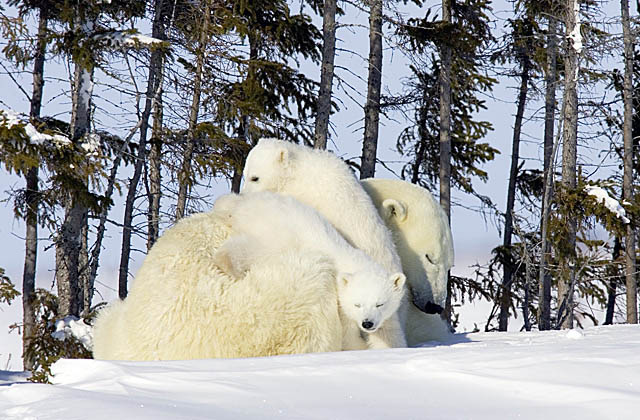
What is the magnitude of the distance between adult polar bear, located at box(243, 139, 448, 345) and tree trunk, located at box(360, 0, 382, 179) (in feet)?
29.9

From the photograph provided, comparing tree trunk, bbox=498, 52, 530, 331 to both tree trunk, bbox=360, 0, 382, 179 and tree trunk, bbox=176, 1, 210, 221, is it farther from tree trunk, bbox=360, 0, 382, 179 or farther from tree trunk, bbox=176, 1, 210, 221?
tree trunk, bbox=176, 1, 210, 221

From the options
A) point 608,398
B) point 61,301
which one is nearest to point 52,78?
point 61,301

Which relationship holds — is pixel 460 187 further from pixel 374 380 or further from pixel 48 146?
pixel 374 380

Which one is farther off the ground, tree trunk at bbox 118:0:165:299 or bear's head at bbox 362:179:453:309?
tree trunk at bbox 118:0:165:299

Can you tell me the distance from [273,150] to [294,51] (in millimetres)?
11122

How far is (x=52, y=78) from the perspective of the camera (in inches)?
554

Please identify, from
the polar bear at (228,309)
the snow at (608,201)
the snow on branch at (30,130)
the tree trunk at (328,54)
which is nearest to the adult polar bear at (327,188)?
the polar bear at (228,309)

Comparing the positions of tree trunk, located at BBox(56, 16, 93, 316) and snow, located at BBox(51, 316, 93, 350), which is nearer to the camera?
tree trunk, located at BBox(56, 16, 93, 316)

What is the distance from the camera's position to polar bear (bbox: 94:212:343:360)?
4285 millimetres

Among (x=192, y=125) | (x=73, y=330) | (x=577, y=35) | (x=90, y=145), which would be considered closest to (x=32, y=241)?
(x=192, y=125)

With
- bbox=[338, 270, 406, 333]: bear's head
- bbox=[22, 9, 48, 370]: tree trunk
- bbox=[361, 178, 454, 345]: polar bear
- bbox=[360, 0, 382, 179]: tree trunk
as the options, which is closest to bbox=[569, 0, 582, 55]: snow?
bbox=[360, 0, 382, 179]: tree trunk

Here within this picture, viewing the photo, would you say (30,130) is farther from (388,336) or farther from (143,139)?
(388,336)

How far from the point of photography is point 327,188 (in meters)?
5.29

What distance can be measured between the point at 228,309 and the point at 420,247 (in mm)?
2310
